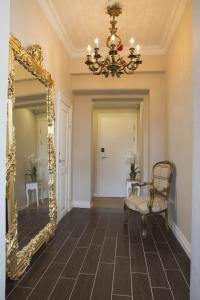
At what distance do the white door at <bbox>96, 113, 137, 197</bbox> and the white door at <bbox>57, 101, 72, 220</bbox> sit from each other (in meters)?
1.90

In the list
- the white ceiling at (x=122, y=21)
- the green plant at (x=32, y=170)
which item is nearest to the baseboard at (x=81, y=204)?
the green plant at (x=32, y=170)

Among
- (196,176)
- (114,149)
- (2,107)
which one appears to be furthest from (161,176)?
(2,107)

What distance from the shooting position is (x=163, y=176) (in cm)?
360

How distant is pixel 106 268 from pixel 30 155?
1.39 m

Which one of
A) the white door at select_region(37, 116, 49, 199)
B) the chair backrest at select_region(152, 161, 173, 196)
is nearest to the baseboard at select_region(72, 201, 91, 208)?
the chair backrest at select_region(152, 161, 173, 196)

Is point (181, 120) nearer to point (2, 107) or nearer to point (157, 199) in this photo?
point (157, 199)

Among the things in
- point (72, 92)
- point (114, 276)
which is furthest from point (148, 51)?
point (114, 276)

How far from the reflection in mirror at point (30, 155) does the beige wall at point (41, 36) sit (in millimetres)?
393

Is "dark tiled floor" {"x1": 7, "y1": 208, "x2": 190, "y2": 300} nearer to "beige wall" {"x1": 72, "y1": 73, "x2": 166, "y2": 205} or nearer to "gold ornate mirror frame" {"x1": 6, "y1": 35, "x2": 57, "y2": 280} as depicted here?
"gold ornate mirror frame" {"x1": 6, "y1": 35, "x2": 57, "y2": 280}

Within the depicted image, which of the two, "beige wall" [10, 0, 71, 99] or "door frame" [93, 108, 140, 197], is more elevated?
"beige wall" [10, 0, 71, 99]

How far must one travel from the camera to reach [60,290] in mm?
1949

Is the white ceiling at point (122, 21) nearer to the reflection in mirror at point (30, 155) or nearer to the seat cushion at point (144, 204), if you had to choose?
the reflection in mirror at point (30, 155)

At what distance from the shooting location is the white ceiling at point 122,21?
297 centimetres

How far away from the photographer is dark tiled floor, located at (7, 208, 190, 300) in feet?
6.30
